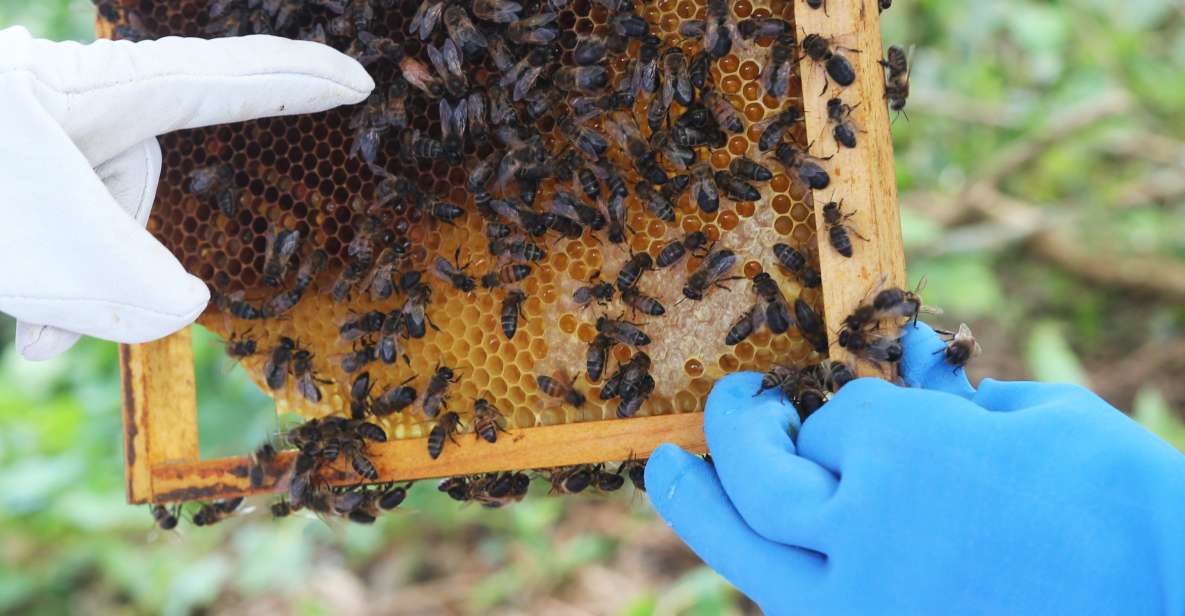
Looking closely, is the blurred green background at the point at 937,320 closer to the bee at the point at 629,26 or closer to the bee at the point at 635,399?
the bee at the point at 635,399

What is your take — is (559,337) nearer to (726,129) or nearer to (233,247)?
(726,129)

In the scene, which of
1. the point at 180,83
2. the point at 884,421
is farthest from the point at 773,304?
the point at 180,83

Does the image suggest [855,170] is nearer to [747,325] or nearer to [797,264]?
[797,264]

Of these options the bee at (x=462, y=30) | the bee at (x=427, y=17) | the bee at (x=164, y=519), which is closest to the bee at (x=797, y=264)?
the bee at (x=462, y=30)

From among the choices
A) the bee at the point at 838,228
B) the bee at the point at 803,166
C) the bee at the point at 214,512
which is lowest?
the bee at the point at 214,512

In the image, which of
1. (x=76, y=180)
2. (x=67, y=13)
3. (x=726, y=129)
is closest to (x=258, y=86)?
(x=76, y=180)
